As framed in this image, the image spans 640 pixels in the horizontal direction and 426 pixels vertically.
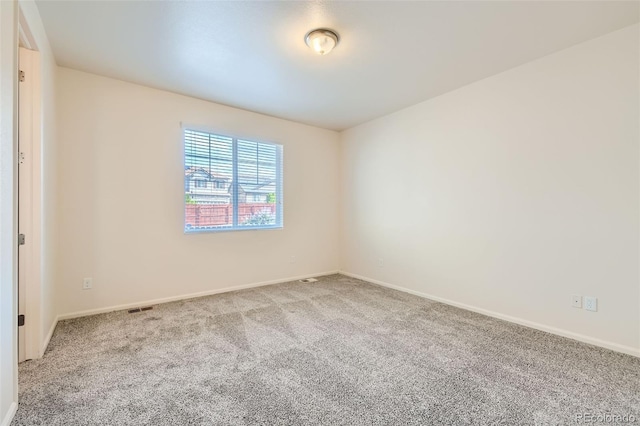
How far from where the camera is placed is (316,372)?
1972 mm

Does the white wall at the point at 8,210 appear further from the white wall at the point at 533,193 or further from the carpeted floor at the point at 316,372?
the white wall at the point at 533,193

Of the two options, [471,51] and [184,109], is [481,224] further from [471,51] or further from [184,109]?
[184,109]

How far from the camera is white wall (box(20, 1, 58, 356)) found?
2.13m

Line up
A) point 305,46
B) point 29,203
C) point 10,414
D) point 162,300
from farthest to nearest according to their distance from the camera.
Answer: point 162,300
point 305,46
point 29,203
point 10,414

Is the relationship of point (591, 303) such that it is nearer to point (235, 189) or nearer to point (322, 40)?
point (322, 40)

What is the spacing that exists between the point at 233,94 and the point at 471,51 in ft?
8.52

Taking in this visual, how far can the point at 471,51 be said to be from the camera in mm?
2557

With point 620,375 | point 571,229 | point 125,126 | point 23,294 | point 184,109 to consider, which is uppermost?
point 184,109

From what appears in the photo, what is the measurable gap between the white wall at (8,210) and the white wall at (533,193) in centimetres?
372

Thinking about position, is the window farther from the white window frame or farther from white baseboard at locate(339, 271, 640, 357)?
white baseboard at locate(339, 271, 640, 357)

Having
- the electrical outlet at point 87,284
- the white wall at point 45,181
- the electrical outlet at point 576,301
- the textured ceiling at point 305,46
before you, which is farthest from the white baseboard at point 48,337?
the electrical outlet at point 576,301

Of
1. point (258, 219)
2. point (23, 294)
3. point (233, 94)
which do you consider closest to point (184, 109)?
point (233, 94)

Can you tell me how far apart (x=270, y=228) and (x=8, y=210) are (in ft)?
9.76

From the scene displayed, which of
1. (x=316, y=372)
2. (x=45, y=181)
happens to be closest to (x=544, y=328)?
(x=316, y=372)
